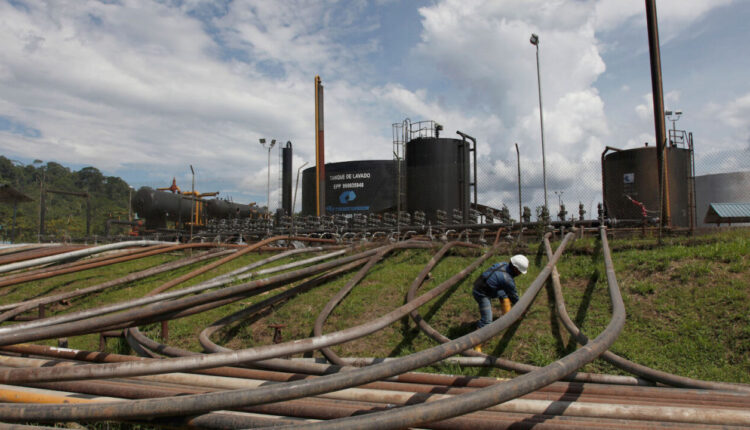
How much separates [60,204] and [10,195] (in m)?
55.3

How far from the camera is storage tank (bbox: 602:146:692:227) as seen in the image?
14.2 meters

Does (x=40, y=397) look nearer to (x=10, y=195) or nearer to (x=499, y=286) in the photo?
(x=499, y=286)

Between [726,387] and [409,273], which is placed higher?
[409,273]

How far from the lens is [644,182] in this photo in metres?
14.9

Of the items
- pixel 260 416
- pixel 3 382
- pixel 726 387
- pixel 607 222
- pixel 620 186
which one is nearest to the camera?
pixel 260 416

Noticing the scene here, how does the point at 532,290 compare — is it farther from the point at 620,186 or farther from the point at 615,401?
the point at 620,186

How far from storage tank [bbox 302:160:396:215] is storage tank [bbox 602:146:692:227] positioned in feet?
39.1

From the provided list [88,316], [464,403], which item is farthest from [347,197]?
[464,403]

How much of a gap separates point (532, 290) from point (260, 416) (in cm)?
284

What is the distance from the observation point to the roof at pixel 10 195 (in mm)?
22500

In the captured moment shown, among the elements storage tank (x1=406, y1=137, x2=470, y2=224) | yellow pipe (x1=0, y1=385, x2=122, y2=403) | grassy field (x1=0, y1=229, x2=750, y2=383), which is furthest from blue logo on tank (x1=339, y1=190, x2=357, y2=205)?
yellow pipe (x1=0, y1=385, x2=122, y2=403)

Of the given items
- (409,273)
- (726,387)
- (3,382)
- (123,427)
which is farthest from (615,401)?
(409,273)

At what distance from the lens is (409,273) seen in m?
7.57

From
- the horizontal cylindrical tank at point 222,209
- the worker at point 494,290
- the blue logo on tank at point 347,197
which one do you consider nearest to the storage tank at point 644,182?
the worker at point 494,290
